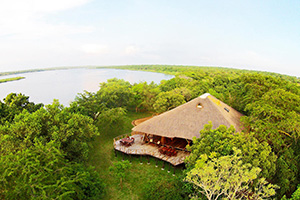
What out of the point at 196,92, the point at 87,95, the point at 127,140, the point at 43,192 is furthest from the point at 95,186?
the point at 196,92

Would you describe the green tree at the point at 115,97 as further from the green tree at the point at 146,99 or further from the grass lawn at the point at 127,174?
the grass lawn at the point at 127,174

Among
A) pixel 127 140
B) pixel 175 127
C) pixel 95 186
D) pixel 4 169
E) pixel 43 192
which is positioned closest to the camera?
pixel 43 192

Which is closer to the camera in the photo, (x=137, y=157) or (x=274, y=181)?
(x=274, y=181)

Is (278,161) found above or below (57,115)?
below

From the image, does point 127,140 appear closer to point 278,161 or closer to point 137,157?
point 137,157

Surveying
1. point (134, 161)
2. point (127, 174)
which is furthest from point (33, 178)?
point (134, 161)

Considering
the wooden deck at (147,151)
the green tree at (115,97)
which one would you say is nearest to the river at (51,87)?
the green tree at (115,97)

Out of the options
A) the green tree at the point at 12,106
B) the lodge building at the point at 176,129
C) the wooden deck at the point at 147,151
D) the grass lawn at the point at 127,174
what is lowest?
the grass lawn at the point at 127,174
